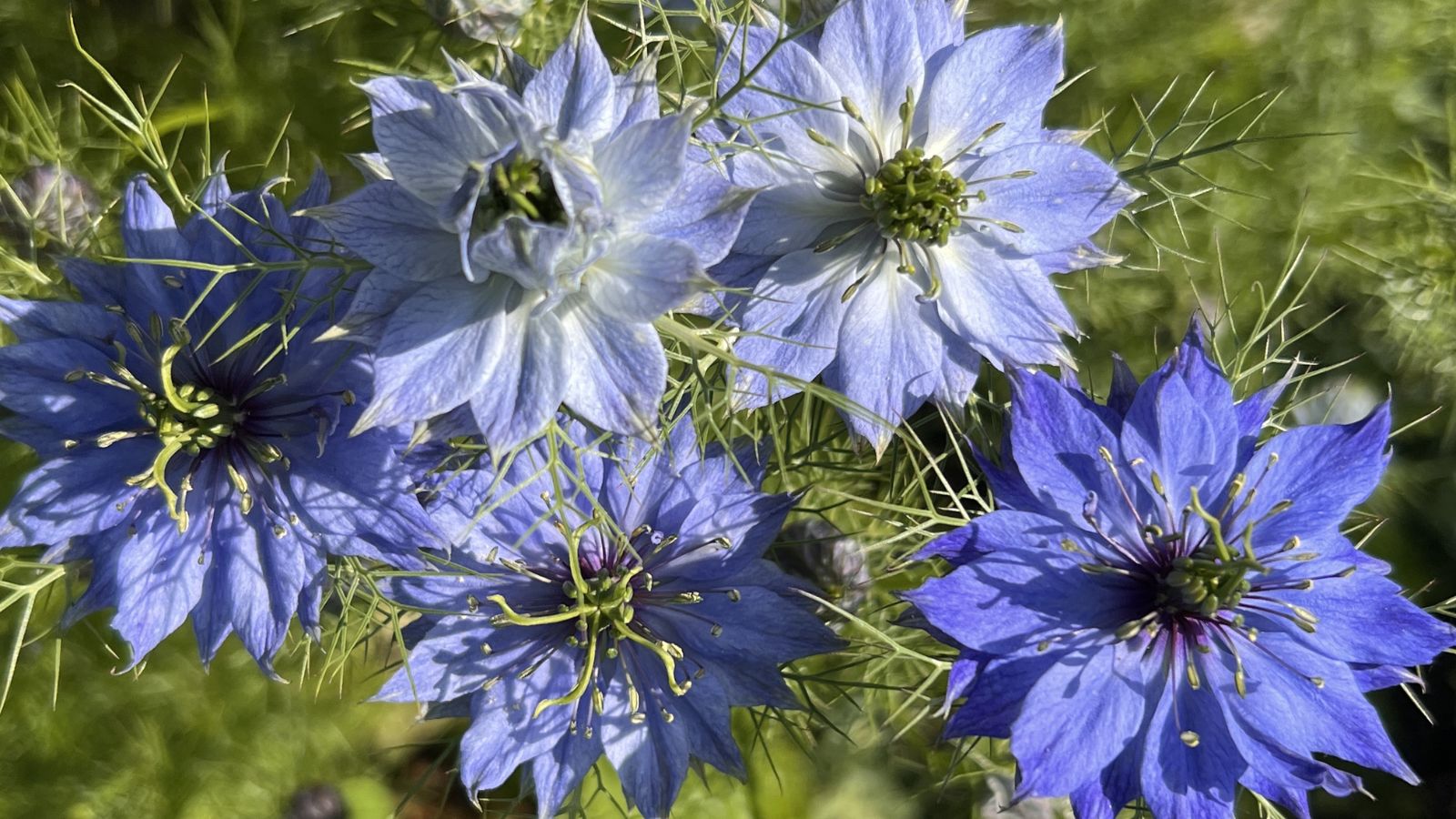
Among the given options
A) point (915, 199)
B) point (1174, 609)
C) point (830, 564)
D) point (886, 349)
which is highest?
point (915, 199)

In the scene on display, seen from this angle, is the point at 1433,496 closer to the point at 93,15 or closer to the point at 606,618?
the point at 606,618

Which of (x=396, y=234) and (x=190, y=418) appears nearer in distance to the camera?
(x=396, y=234)

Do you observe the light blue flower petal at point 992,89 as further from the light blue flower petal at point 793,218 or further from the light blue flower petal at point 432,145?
the light blue flower petal at point 432,145

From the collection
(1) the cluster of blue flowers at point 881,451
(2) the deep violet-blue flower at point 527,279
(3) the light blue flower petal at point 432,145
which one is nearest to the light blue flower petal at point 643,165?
(2) the deep violet-blue flower at point 527,279

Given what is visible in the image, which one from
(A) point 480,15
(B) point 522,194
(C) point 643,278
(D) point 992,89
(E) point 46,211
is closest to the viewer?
(B) point 522,194

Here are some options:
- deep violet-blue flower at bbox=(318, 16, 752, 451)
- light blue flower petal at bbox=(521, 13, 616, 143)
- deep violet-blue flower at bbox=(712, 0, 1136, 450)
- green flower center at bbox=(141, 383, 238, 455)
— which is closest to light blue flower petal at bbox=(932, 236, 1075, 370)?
deep violet-blue flower at bbox=(712, 0, 1136, 450)

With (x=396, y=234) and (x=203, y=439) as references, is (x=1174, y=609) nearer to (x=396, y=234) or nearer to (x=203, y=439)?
(x=396, y=234)

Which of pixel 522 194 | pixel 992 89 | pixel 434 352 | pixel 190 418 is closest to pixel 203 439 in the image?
pixel 190 418
